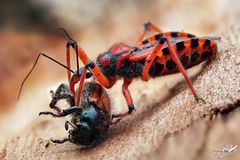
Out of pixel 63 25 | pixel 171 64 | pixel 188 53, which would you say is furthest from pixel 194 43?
pixel 63 25

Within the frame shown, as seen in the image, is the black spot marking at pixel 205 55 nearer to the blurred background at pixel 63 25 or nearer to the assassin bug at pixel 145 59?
the assassin bug at pixel 145 59

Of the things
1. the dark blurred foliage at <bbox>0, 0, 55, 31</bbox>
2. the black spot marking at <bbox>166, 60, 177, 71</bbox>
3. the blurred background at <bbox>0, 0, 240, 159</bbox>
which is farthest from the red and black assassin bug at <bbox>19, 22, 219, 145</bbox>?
the dark blurred foliage at <bbox>0, 0, 55, 31</bbox>

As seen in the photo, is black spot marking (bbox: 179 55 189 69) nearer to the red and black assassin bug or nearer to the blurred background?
the red and black assassin bug

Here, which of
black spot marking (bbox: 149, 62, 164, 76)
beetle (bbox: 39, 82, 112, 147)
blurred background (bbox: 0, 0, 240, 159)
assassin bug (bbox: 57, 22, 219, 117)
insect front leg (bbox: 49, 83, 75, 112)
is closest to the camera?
beetle (bbox: 39, 82, 112, 147)

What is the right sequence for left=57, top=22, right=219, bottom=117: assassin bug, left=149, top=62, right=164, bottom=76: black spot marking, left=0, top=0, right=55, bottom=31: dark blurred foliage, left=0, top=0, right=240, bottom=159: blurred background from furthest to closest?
left=0, top=0, right=55, bottom=31: dark blurred foliage < left=0, top=0, right=240, bottom=159: blurred background < left=149, top=62, right=164, bottom=76: black spot marking < left=57, top=22, right=219, bottom=117: assassin bug

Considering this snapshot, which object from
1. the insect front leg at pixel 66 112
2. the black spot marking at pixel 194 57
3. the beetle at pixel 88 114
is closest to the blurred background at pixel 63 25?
the black spot marking at pixel 194 57

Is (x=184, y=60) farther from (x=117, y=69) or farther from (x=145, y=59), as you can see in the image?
(x=117, y=69)

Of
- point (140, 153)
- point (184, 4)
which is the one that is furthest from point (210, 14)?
point (140, 153)


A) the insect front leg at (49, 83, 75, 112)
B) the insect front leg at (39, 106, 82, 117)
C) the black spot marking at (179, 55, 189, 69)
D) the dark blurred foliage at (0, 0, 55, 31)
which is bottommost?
the black spot marking at (179, 55, 189, 69)
